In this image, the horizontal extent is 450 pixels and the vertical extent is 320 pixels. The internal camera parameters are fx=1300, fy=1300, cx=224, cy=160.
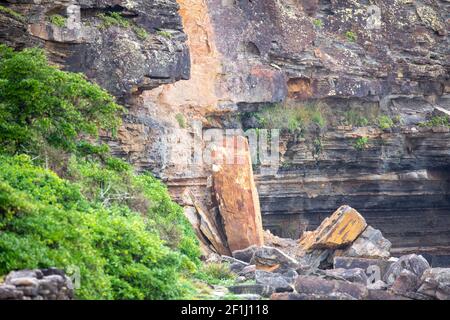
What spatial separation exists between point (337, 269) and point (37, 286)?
12.2 meters

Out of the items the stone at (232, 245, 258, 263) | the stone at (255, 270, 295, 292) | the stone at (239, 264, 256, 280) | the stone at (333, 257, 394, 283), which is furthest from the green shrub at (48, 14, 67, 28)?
the stone at (333, 257, 394, 283)

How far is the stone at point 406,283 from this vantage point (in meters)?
27.5

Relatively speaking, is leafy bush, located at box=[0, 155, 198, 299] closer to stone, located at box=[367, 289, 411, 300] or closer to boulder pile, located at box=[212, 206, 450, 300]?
boulder pile, located at box=[212, 206, 450, 300]

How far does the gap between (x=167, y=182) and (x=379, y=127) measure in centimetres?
877

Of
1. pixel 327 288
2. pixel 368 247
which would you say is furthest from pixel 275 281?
pixel 368 247

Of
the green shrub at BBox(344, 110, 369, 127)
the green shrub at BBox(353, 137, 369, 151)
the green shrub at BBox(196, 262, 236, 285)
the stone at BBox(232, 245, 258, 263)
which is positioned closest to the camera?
the green shrub at BBox(196, 262, 236, 285)

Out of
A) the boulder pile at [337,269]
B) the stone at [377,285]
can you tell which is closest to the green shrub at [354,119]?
the boulder pile at [337,269]

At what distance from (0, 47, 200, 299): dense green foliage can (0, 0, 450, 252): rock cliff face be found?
7.83 ft

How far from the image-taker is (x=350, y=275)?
2897cm

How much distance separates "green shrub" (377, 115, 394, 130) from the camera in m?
39.8

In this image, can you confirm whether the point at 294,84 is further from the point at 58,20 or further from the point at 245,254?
the point at 58,20

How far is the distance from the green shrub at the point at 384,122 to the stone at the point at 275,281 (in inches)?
508
